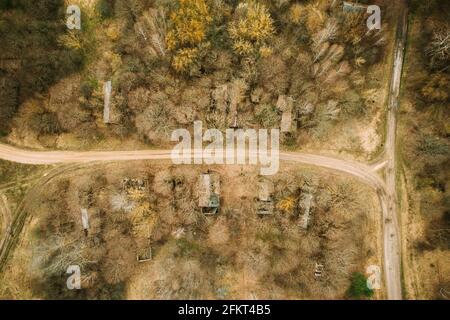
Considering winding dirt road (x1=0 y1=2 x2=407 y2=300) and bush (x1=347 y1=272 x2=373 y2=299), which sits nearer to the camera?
bush (x1=347 y1=272 x2=373 y2=299)

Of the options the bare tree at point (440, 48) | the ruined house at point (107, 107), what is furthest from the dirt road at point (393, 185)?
the ruined house at point (107, 107)

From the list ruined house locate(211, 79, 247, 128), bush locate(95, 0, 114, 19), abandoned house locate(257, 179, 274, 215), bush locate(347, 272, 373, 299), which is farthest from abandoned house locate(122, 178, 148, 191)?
bush locate(347, 272, 373, 299)

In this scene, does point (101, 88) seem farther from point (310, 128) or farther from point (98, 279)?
point (310, 128)

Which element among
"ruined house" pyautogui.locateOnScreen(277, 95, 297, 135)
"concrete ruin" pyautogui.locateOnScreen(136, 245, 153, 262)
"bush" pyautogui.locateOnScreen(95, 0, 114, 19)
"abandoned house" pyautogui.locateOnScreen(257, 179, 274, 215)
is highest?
"bush" pyautogui.locateOnScreen(95, 0, 114, 19)

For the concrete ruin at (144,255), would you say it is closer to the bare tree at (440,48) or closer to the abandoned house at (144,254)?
the abandoned house at (144,254)

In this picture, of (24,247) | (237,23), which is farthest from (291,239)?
(24,247)

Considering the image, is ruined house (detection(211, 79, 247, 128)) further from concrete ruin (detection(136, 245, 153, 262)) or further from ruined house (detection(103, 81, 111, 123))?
concrete ruin (detection(136, 245, 153, 262))

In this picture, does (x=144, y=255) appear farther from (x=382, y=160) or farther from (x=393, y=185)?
(x=393, y=185)


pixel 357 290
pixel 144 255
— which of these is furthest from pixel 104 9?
pixel 357 290
